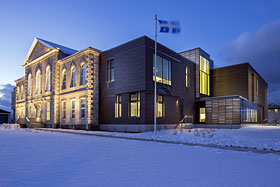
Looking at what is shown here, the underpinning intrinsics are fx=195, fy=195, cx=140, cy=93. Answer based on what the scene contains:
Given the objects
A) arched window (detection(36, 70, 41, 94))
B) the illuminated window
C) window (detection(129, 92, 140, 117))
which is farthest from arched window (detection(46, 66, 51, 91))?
the illuminated window

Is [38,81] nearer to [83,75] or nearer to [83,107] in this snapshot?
[83,75]

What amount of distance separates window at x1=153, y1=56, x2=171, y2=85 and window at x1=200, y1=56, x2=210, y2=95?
10.7m

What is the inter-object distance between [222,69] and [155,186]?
3464cm

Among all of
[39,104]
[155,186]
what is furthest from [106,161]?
[39,104]

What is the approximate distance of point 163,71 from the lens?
2302 centimetres

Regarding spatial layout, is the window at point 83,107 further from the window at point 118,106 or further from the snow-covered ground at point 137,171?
the snow-covered ground at point 137,171

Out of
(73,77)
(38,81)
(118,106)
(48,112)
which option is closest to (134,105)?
(118,106)

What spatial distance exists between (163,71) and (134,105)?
17.4ft

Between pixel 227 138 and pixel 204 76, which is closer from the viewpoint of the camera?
pixel 227 138

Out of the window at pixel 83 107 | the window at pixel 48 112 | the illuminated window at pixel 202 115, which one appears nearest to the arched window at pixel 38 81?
the window at pixel 48 112

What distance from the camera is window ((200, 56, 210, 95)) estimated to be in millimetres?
32750

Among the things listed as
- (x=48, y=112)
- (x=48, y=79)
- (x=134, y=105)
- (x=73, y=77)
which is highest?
(x=48, y=79)

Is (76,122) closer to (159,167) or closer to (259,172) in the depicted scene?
(159,167)

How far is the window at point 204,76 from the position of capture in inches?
1289
